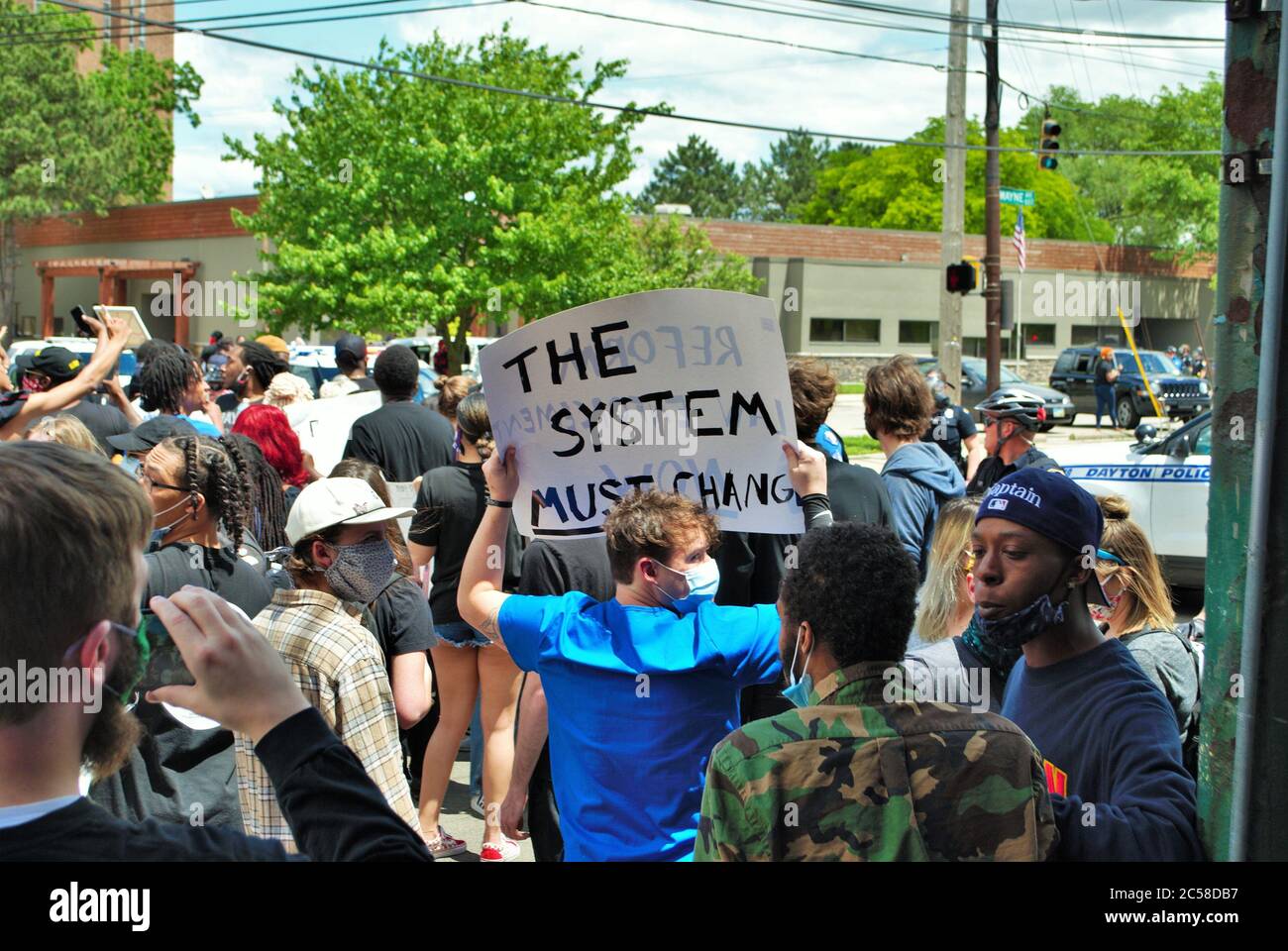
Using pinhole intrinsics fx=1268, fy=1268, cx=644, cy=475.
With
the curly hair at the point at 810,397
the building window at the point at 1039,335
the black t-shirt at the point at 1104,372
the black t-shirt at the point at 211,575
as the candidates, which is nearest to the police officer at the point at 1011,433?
the curly hair at the point at 810,397

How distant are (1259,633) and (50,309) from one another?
5227cm

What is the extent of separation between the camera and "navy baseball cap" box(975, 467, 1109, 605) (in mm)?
2834

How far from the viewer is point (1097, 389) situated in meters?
31.5

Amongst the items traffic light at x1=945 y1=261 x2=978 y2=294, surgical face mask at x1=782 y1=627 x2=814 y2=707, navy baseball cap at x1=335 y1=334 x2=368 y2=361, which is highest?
traffic light at x1=945 y1=261 x2=978 y2=294

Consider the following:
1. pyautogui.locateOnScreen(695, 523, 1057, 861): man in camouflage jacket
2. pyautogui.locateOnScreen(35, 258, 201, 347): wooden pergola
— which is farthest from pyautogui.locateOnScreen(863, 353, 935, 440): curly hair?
pyautogui.locateOnScreen(35, 258, 201, 347): wooden pergola

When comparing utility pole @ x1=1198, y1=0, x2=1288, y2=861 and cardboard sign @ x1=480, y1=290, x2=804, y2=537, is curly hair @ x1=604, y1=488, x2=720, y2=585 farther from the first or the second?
utility pole @ x1=1198, y1=0, x2=1288, y2=861

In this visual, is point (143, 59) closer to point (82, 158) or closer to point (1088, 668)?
point (82, 158)

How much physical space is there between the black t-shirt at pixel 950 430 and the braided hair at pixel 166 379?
518 centimetres

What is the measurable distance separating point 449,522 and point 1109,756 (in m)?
3.80

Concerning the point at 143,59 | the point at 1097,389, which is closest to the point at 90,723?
the point at 1097,389

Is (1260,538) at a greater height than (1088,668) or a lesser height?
greater

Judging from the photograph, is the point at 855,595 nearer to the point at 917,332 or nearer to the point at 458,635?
the point at 458,635

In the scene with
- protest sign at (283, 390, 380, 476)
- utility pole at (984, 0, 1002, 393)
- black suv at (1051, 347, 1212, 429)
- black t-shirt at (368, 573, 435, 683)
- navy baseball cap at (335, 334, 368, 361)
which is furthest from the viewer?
black suv at (1051, 347, 1212, 429)

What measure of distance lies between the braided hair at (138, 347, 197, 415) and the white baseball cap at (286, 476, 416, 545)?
3228mm
